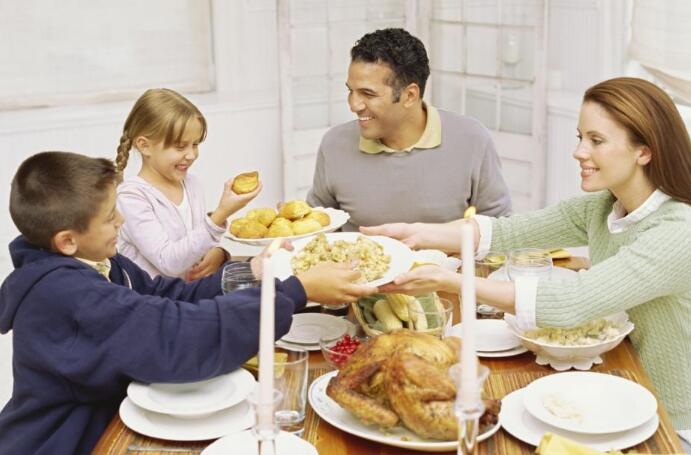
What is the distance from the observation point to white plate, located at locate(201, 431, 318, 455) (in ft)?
5.16

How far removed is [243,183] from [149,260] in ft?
1.15

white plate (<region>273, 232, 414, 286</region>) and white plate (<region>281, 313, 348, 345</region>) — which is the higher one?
white plate (<region>273, 232, 414, 286</region>)

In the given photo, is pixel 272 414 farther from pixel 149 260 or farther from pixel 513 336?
pixel 149 260

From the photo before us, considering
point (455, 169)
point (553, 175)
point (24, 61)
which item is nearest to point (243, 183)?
point (455, 169)

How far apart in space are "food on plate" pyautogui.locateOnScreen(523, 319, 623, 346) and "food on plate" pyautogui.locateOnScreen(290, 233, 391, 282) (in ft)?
1.17

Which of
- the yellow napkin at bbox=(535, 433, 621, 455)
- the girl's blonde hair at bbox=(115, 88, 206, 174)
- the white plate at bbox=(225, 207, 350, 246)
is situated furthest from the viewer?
the girl's blonde hair at bbox=(115, 88, 206, 174)

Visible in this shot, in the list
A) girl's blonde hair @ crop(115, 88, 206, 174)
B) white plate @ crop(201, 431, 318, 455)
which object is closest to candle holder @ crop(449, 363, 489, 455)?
white plate @ crop(201, 431, 318, 455)

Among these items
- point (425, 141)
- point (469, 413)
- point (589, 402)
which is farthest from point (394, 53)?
point (469, 413)

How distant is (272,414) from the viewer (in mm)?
1197

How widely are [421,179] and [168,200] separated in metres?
0.86

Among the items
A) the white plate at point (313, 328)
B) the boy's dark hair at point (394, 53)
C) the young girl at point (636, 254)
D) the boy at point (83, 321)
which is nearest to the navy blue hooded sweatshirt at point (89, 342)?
the boy at point (83, 321)

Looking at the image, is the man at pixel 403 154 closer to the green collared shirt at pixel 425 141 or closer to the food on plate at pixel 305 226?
the green collared shirt at pixel 425 141

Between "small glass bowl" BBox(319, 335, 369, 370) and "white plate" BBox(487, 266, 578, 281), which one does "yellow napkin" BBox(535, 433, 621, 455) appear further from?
"white plate" BBox(487, 266, 578, 281)

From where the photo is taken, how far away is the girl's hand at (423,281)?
204 cm
